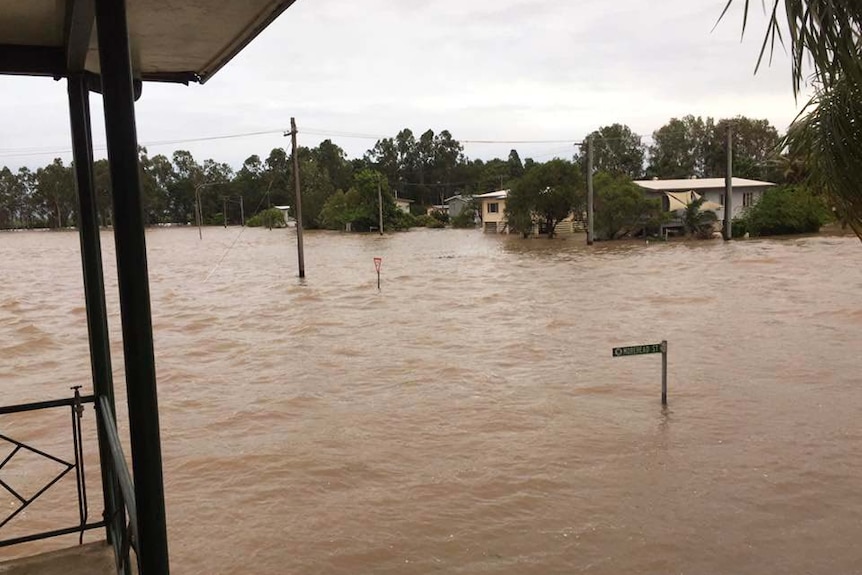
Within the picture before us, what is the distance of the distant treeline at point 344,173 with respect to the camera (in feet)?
280

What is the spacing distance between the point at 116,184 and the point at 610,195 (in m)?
48.4

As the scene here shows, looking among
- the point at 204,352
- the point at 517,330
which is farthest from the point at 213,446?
the point at 517,330

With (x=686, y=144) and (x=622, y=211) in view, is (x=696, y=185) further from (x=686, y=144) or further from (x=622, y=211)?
(x=686, y=144)

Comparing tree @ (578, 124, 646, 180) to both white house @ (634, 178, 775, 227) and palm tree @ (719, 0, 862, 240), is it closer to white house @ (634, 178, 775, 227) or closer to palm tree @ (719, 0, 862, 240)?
white house @ (634, 178, 775, 227)

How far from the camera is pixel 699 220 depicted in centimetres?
4575

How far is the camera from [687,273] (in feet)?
94.2

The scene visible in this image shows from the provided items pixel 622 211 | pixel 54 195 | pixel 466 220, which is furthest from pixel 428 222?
pixel 54 195

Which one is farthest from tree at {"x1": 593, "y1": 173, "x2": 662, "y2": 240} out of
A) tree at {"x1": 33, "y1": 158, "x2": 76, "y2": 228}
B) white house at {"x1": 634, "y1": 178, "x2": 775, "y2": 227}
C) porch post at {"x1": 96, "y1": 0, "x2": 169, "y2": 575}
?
tree at {"x1": 33, "y1": 158, "x2": 76, "y2": 228}

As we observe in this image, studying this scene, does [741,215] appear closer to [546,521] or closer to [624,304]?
[624,304]

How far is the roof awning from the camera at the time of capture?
121 inches

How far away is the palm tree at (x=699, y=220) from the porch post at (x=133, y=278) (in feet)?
154

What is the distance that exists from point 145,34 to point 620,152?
92844 mm

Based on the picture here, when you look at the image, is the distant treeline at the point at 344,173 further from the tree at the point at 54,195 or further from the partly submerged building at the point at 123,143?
the partly submerged building at the point at 123,143

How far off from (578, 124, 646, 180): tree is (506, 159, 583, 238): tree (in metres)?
35.6
